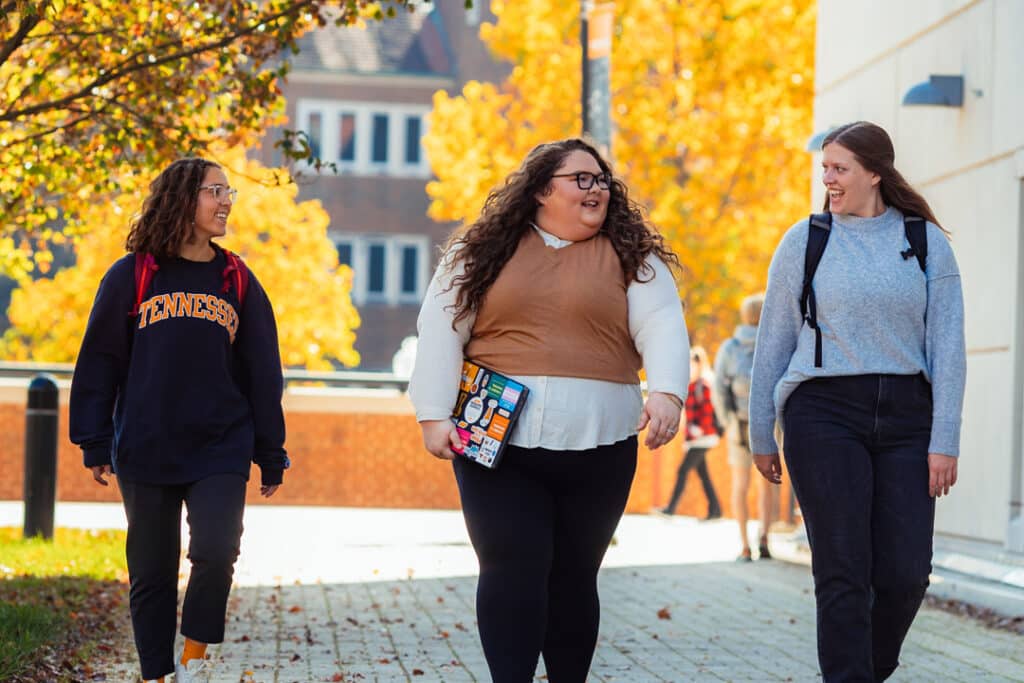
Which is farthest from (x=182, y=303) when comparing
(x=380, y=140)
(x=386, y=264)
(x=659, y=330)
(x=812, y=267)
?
(x=380, y=140)

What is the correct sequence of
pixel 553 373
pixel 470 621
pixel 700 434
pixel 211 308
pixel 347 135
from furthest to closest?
pixel 347 135, pixel 700 434, pixel 470 621, pixel 211 308, pixel 553 373

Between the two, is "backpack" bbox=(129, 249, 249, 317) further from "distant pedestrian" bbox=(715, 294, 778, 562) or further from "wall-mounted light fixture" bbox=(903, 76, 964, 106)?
"distant pedestrian" bbox=(715, 294, 778, 562)

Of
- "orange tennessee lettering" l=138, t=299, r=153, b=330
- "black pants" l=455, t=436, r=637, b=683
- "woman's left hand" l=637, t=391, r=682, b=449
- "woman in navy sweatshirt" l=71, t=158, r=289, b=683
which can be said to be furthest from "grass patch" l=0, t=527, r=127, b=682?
"woman's left hand" l=637, t=391, r=682, b=449

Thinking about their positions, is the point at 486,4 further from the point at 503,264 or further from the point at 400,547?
the point at 503,264

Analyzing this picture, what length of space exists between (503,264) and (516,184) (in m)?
0.26

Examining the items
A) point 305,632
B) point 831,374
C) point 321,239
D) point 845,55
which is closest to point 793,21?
point 321,239

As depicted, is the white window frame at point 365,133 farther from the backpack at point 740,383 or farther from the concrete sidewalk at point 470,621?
the backpack at point 740,383

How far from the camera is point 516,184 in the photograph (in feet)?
17.5

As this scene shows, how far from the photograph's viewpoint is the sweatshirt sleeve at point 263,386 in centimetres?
596

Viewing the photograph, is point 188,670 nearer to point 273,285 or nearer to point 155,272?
point 155,272

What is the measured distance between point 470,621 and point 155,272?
3694 millimetres

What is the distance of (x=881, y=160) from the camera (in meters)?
5.49

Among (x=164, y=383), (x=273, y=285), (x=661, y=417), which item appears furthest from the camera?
(x=273, y=285)

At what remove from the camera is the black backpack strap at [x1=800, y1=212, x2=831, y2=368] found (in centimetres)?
543
